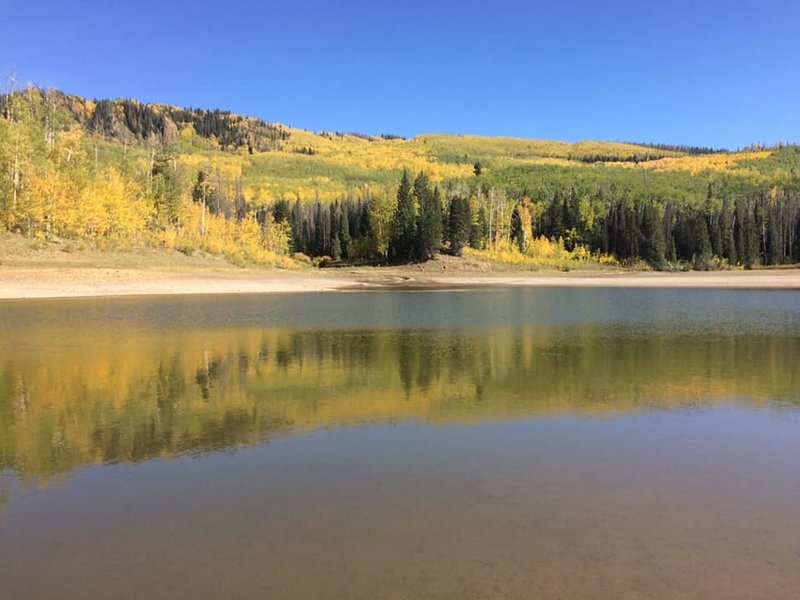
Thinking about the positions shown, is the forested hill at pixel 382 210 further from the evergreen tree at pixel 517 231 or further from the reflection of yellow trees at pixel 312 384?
the reflection of yellow trees at pixel 312 384

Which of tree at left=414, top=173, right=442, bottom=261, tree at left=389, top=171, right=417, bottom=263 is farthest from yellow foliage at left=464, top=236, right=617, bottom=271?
tree at left=389, top=171, right=417, bottom=263

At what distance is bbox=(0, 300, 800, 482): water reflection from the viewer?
9.34m

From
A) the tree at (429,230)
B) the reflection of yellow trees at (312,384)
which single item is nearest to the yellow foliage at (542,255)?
the tree at (429,230)

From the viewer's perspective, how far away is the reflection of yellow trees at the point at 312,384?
9.30 meters

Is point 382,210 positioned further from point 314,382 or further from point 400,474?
point 400,474

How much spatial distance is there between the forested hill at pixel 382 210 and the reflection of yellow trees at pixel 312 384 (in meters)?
43.5

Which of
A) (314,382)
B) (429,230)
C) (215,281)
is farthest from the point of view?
(429,230)

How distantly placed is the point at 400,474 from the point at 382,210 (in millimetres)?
91342

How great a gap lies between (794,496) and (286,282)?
53128mm

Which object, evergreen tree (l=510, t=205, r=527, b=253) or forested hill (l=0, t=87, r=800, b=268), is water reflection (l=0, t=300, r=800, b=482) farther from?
evergreen tree (l=510, t=205, r=527, b=253)

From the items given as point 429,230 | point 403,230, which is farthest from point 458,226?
point 403,230

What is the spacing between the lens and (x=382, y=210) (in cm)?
9719

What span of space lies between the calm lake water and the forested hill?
156 feet

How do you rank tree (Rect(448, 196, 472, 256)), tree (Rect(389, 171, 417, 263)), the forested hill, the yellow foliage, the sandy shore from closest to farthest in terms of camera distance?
the sandy shore → the forested hill → tree (Rect(389, 171, 417, 263)) → tree (Rect(448, 196, 472, 256)) → the yellow foliage
